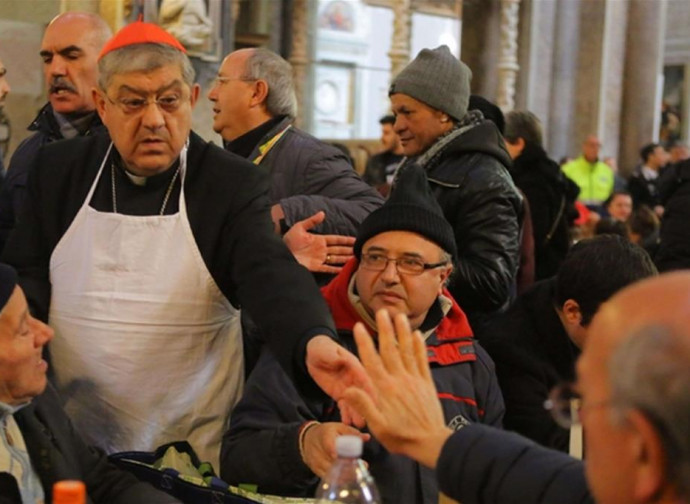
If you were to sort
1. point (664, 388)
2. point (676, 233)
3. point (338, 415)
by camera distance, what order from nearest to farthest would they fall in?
point (664, 388), point (338, 415), point (676, 233)

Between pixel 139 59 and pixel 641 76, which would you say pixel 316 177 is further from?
pixel 641 76

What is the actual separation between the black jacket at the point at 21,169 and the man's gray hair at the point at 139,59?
2.12 feet

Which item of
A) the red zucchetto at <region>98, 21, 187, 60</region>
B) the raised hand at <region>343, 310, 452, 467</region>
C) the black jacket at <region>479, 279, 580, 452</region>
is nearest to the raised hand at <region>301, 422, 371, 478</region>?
the raised hand at <region>343, 310, 452, 467</region>

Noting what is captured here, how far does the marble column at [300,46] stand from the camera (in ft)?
50.3

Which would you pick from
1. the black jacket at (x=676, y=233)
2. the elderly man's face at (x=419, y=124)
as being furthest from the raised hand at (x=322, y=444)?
the black jacket at (x=676, y=233)

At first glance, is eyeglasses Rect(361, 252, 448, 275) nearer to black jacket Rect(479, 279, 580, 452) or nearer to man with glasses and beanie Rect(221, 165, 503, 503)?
man with glasses and beanie Rect(221, 165, 503, 503)

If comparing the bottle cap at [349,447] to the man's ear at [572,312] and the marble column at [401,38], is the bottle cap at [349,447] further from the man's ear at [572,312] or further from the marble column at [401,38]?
the marble column at [401,38]

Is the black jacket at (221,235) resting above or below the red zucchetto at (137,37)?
below

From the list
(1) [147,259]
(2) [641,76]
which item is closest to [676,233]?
(1) [147,259]

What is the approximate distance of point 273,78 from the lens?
14.7 ft

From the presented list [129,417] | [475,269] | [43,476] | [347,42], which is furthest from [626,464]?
[347,42]

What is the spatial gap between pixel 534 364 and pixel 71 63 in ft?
6.10

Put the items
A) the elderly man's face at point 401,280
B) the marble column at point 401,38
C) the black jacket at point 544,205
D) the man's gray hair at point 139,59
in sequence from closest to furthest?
the man's gray hair at point 139,59
the elderly man's face at point 401,280
the black jacket at point 544,205
the marble column at point 401,38

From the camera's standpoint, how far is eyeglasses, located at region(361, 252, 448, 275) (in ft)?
11.6
